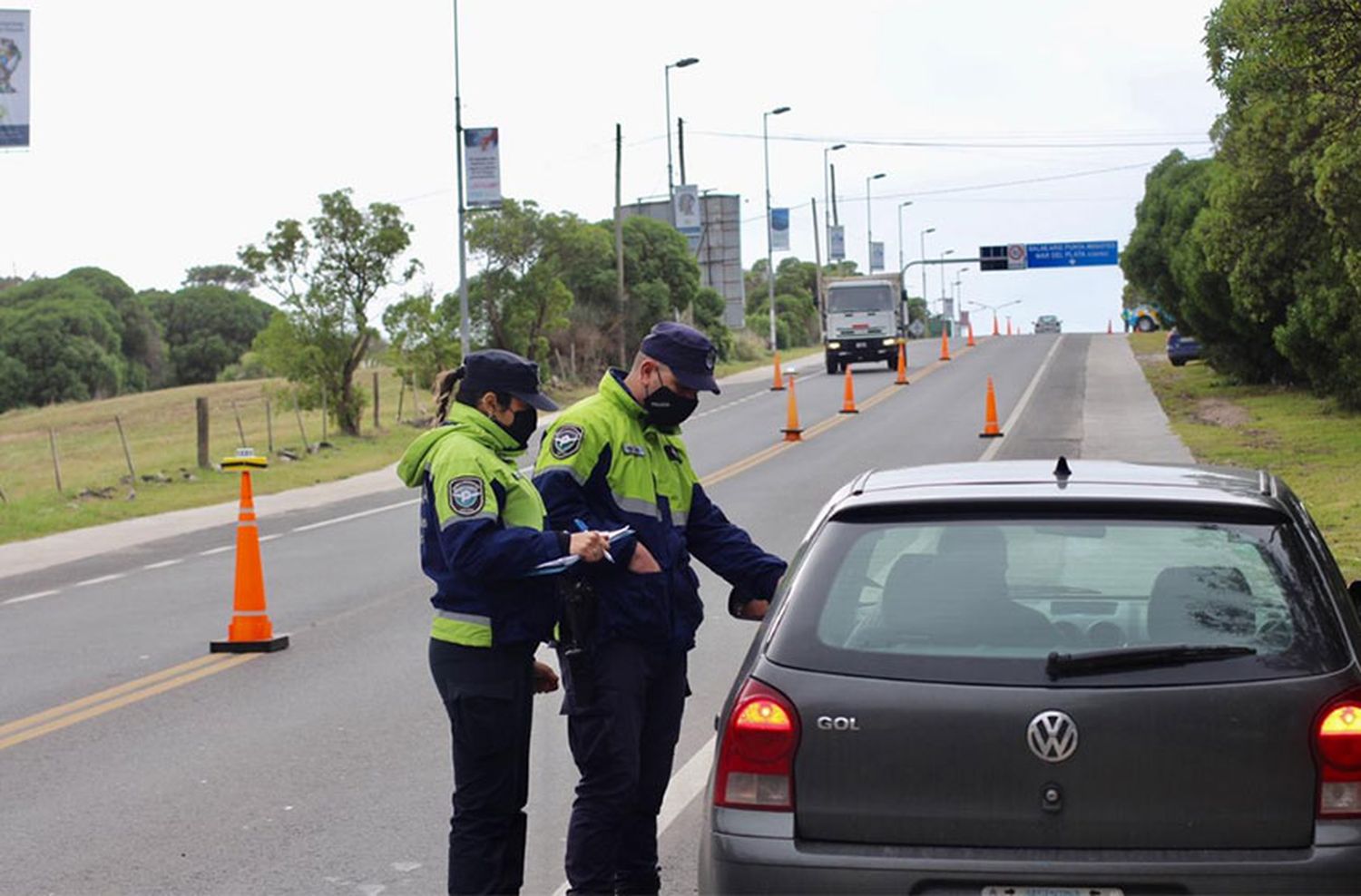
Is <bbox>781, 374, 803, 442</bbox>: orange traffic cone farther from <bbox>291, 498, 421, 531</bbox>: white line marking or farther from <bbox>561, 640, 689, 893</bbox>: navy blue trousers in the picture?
<bbox>561, 640, 689, 893</bbox>: navy blue trousers

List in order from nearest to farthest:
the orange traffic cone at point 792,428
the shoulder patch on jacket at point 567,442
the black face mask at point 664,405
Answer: the shoulder patch on jacket at point 567,442 → the black face mask at point 664,405 → the orange traffic cone at point 792,428

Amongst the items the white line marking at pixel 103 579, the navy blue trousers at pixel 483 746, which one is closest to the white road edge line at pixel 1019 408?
the white line marking at pixel 103 579

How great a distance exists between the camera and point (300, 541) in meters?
19.4

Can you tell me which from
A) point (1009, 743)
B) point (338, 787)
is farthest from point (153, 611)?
point (1009, 743)

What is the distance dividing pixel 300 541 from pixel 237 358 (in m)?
85.8

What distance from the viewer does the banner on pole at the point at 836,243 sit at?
304 ft

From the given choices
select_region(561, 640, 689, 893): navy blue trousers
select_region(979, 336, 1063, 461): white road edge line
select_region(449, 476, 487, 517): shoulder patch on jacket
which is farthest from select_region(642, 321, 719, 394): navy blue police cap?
select_region(979, 336, 1063, 461): white road edge line

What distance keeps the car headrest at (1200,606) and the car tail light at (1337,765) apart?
281 millimetres

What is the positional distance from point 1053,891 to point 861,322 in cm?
5012

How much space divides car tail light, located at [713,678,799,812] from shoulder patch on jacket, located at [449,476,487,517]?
1190 mm

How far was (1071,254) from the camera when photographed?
9550 centimetres

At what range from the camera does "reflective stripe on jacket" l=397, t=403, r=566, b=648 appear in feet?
17.1

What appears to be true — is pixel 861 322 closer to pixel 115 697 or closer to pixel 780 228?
pixel 780 228

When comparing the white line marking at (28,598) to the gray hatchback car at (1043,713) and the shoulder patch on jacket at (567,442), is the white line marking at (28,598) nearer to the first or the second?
the shoulder patch on jacket at (567,442)
